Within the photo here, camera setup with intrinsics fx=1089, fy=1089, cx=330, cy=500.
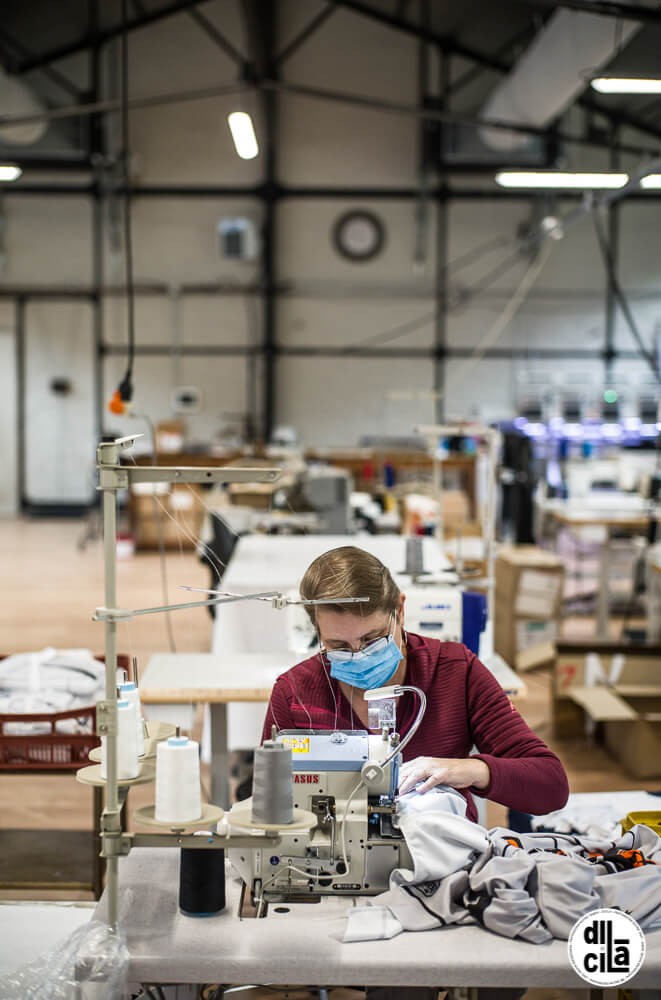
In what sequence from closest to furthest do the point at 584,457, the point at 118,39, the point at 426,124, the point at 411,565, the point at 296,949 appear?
1. the point at 296,949
2. the point at 411,565
3. the point at 584,457
4. the point at 118,39
5. the point at 426,124

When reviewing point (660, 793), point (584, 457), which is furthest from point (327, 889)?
point (584, 457)

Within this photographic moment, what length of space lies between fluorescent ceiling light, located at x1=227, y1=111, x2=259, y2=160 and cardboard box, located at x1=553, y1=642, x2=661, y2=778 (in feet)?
7.84

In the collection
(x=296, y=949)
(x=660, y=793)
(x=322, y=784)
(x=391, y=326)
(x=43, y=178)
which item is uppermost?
(x=43, y=178)

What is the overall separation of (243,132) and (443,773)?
311 cm

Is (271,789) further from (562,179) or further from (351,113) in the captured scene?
(351,113)

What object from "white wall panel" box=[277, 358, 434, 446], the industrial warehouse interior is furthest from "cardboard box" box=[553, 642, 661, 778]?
"white wall panel" box=[277, 358, 434, 446]

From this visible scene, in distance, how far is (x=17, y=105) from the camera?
9164 mm

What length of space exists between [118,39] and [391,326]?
385 centimetres

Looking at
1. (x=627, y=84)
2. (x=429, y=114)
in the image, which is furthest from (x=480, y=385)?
(x=627, y=84)

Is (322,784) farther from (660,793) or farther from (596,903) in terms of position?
(660,793)

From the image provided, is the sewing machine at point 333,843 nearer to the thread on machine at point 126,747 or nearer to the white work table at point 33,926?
the thread on machine at point 126,747

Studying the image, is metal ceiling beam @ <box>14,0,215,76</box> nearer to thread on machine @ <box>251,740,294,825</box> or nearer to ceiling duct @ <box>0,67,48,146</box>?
ceiling duct @ <box>0,67,48,146</box>

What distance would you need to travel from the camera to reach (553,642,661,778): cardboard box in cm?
385

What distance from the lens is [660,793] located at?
9.54 feet
